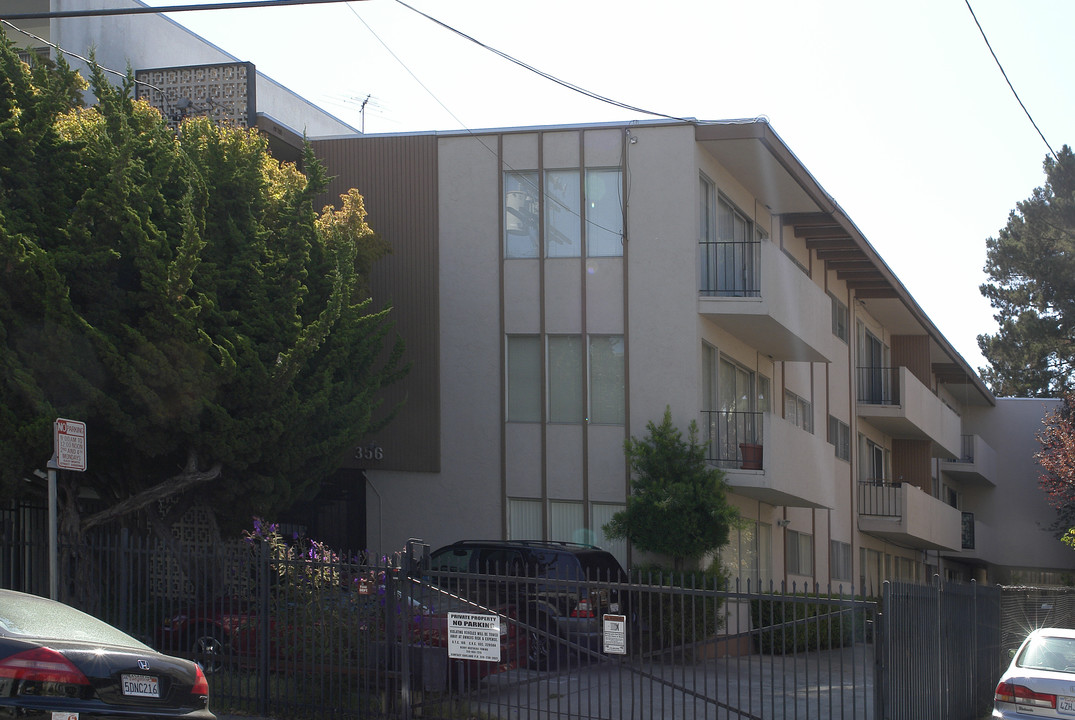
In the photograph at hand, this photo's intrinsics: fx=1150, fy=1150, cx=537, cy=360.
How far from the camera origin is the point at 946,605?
39.0 ft

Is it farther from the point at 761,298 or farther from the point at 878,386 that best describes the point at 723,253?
the point at 878,386

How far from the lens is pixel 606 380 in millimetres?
19750

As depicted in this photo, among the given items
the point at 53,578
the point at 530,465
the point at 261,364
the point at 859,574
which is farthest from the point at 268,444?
the point at 859,574

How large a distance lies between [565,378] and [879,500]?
1301 cm

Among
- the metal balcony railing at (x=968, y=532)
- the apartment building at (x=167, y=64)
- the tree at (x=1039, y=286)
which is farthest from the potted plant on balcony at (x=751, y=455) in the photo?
the tree at (x=1039, y=286)

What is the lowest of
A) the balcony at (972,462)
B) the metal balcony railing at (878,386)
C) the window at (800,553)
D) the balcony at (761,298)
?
the window at (800,553)

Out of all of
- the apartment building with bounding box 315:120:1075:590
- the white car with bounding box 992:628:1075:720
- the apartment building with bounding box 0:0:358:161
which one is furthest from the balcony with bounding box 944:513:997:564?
the white car with bounding box 992:628:1075:720

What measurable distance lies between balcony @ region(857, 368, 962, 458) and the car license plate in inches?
994

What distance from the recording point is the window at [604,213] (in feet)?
65.1

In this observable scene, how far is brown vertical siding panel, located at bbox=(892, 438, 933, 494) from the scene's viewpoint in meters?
35.3

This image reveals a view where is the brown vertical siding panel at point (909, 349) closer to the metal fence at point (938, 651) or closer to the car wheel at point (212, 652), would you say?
the metal fence at point (938, 651)

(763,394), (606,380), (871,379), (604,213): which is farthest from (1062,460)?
(604,213)

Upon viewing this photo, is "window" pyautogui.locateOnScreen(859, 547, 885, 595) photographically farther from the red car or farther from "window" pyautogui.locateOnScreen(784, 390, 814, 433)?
the red car

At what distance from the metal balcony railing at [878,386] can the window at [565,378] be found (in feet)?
43.6
